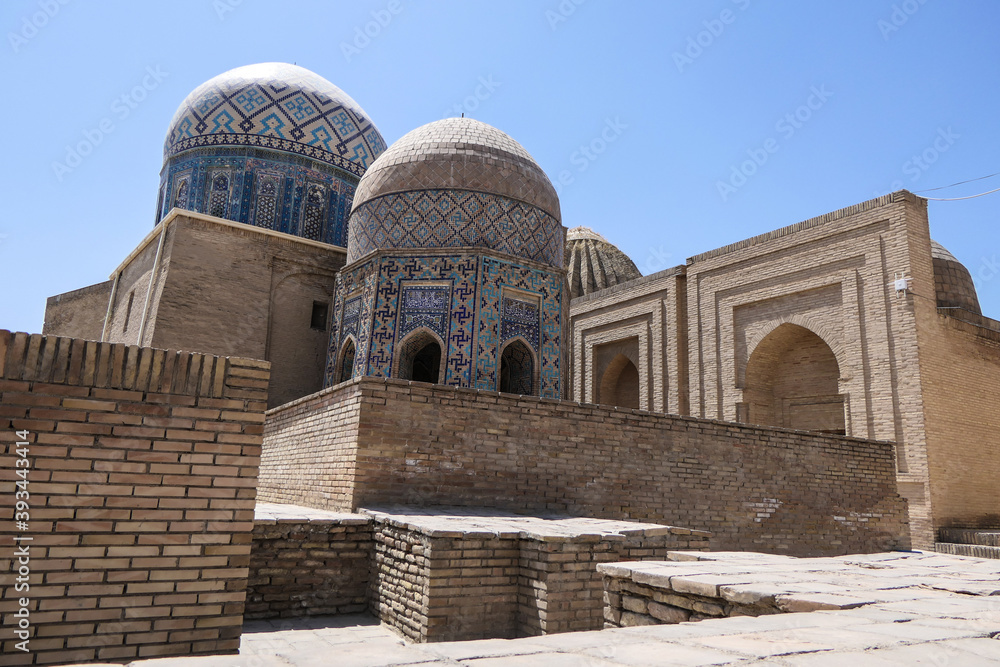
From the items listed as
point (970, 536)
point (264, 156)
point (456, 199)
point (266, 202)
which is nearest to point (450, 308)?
point (456, 199)

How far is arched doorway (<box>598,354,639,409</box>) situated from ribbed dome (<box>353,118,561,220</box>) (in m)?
5.54

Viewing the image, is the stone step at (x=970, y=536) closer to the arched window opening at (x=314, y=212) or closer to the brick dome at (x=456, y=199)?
the brick dome at (x=456, y=199)

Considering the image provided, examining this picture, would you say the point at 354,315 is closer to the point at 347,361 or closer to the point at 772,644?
the point at 347,361

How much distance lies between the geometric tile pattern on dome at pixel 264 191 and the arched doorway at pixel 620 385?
634 cm

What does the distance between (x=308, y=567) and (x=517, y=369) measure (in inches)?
201

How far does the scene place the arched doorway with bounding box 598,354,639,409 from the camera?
1534 centimetres

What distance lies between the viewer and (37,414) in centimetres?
267

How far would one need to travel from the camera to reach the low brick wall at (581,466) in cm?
574

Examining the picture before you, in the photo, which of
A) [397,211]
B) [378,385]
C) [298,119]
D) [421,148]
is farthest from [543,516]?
[298,119]

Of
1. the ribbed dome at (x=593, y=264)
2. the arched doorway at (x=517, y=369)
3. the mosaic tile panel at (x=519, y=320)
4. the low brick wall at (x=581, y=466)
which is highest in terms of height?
the ribbed dome at (x=593, y=264)

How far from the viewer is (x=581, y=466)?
6.54 metres

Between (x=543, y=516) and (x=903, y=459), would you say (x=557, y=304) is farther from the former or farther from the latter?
(x=903, y=459)

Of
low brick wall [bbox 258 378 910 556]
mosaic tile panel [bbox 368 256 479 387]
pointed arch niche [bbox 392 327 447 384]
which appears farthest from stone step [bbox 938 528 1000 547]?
pointed arch niche [bbox 392 327 447 384]

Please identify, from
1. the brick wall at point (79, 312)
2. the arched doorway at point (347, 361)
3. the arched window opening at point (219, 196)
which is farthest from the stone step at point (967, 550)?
the brick wall at point (79, 312)
